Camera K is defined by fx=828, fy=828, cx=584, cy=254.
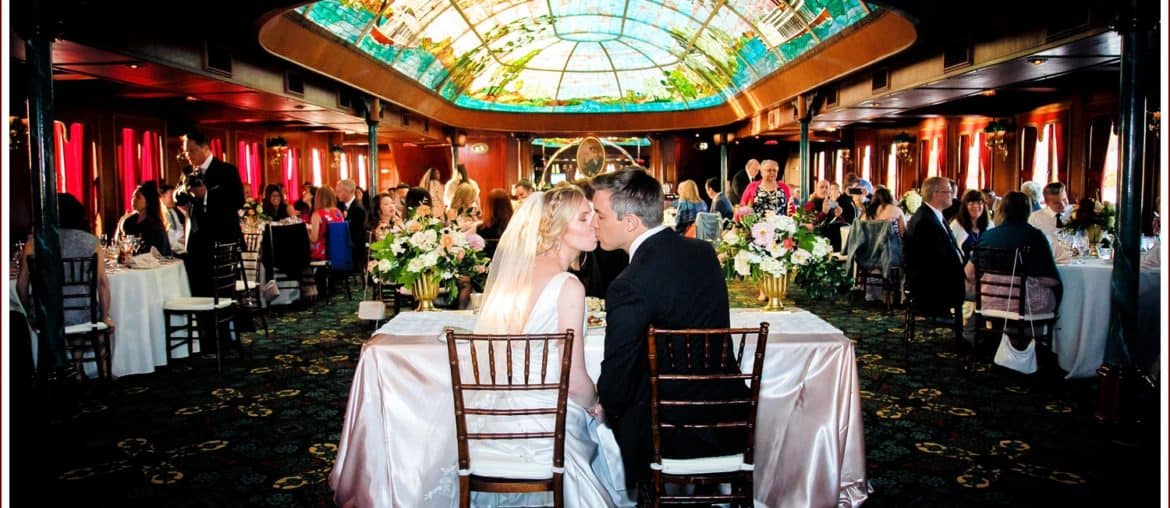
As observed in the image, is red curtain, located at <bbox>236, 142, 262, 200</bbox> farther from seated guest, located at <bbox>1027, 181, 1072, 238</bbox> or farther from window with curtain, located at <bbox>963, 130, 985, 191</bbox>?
seated guest, located at <bbox>1027, 181, 1072, 238</bbox>

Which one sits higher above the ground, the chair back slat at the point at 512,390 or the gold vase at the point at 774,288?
the gold vase at the point at 774,288

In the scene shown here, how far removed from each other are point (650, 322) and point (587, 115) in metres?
20.2

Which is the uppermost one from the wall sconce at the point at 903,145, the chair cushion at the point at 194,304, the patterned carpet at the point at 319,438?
the wall sconce at the point at 903,145

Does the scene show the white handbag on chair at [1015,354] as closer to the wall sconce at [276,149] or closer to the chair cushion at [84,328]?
the chair cushion at [84,328]

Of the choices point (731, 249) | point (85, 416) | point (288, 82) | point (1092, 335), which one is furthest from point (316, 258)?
point (1092, 335)

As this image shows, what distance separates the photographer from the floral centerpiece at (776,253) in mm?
4086

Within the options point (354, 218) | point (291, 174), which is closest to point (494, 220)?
point (354, 218)

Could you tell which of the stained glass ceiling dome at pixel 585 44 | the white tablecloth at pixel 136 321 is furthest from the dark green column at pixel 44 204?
the stained glass ceiling dome at pixel 585 44

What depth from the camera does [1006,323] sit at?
5.81 m

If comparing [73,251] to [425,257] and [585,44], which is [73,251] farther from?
[585,44]

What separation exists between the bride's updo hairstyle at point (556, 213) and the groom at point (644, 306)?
0.24 m

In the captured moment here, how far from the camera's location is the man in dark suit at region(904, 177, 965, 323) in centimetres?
645

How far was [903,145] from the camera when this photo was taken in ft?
50.9

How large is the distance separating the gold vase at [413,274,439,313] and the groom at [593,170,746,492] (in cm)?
187
